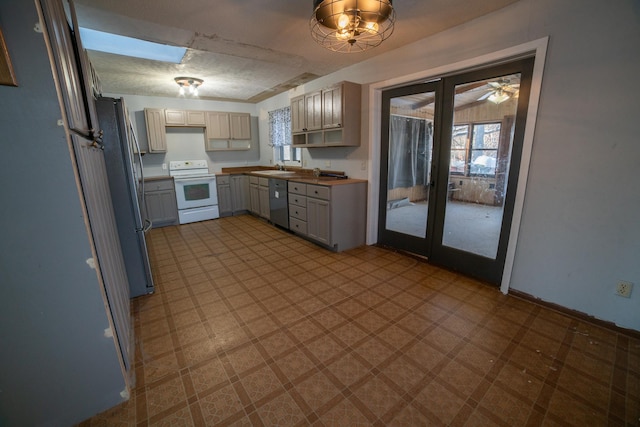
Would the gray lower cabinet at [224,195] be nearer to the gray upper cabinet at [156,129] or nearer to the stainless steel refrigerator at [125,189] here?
the gray upper cabinet at [156,129]

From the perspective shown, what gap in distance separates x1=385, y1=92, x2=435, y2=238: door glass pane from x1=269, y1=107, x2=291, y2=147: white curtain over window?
2413mm

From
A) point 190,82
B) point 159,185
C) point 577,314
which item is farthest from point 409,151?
point 159,185

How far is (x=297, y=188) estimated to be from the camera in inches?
153

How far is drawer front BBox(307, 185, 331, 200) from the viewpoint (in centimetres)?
337

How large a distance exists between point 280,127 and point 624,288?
5141mm

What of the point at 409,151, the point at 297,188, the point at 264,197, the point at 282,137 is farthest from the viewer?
the point at 282,137

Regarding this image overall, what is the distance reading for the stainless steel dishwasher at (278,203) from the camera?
13.9 feet

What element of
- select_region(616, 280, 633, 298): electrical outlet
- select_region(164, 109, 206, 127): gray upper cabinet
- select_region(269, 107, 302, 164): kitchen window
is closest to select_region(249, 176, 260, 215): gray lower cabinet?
select_region(269, 107, 302, 164): kitchen window

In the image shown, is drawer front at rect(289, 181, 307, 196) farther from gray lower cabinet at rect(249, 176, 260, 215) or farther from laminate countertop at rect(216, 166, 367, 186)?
gray lower cabinet at rect(249, 176, 260, 215)

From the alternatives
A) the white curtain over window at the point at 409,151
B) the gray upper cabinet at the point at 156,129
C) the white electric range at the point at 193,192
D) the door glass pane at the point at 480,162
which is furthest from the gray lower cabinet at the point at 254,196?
the door glass pane at the point at 480,162

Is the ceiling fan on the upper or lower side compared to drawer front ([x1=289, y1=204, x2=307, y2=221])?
upper

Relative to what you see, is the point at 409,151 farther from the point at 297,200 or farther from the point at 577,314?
the point at 577,314

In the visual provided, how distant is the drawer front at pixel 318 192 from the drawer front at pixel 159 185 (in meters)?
2.81

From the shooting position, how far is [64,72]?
124 cm
